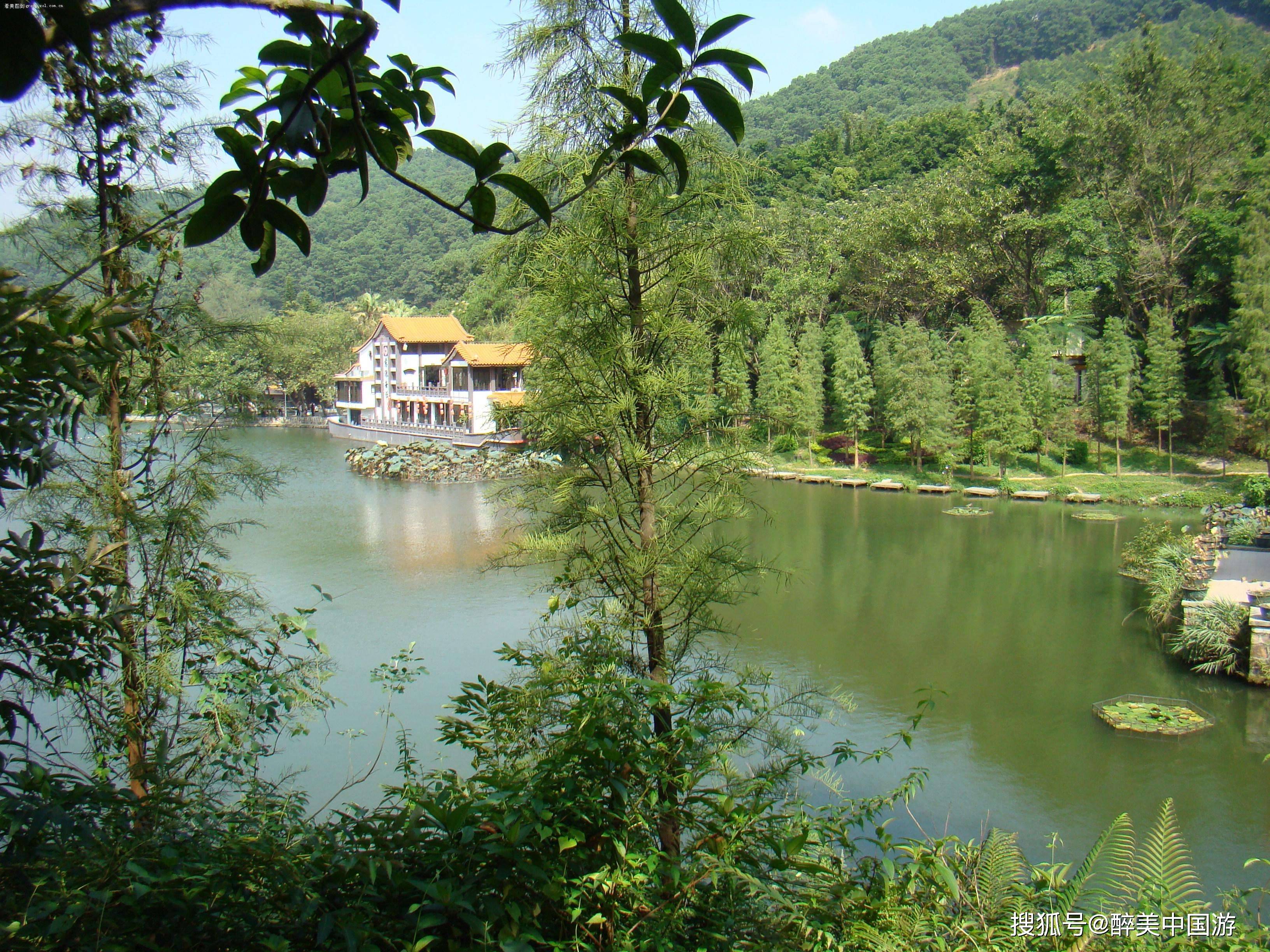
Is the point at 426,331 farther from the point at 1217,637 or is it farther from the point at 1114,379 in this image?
the point at 1217,637

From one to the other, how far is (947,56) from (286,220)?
6697 cm

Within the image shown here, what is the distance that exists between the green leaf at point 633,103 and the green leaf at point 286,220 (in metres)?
0.30

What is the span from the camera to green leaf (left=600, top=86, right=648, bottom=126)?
77 centimetres

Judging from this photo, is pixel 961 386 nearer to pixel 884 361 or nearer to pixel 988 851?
pixel 884 361

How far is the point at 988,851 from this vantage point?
191cm

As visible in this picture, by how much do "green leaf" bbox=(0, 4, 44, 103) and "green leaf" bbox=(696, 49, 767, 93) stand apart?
46cm

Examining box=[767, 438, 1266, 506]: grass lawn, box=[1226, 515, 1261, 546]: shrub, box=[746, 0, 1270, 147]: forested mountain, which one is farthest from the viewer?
box=[746, 0, 1270, 147]: forested mountain

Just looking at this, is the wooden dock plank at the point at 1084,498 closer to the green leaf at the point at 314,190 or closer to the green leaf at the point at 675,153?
the green leaf at the point at 675,153

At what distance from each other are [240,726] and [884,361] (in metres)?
16.2

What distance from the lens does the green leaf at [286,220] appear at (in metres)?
0.69

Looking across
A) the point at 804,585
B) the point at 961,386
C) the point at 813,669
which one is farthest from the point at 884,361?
the point at 813,669

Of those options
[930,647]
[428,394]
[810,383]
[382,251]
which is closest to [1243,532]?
[930,647]

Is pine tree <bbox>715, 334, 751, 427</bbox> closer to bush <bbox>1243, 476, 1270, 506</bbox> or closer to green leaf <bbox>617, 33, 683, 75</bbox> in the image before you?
green leaf <bbox>617, 33, 683, 75</bbox>

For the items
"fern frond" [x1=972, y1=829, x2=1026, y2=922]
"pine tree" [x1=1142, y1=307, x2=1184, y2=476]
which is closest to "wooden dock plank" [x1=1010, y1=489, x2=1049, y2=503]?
"pine tree" [x1=1142, y1=307, x2=1184, y2=476]
